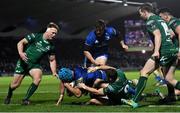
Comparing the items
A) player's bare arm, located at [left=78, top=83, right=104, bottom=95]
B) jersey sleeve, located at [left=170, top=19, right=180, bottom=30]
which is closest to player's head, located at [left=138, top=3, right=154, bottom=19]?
jersey sleeve, located at [left=170, top=19, right=180, bottom=30]

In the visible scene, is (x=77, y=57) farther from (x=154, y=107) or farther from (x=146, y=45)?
(x=154, y=107)

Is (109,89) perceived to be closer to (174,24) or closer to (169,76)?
(169,76)

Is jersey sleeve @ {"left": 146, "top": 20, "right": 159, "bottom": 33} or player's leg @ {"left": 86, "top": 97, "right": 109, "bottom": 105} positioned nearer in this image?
jersey sleeve @ {"left": 146, "top": 20, "right": 159, "bottom": 33}

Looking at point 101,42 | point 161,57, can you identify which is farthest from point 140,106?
point 101,42

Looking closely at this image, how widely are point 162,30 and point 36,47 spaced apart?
3318 mm

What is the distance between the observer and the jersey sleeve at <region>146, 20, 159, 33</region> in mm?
9405

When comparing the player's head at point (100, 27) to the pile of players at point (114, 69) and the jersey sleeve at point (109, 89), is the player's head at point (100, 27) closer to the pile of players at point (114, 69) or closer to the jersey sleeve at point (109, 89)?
the pile of players at point (114, 69)

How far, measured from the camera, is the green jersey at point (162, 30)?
9456mm

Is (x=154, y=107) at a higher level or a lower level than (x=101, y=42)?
lower

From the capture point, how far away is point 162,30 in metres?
9.59

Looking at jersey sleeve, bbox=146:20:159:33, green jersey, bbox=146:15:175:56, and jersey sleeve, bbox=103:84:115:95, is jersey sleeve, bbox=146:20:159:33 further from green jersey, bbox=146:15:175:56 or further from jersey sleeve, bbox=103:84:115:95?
jersey sleeve, bbox=103:84:115:95

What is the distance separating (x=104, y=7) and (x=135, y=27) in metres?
6.00

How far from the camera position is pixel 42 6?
175 feet

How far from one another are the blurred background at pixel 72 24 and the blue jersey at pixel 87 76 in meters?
37.3
